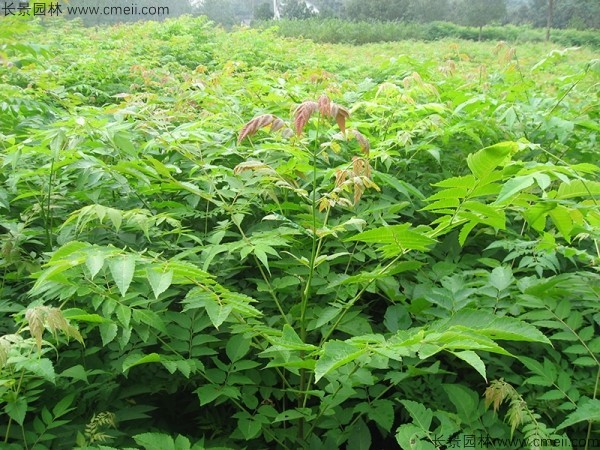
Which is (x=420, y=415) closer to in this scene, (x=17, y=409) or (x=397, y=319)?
(x=397, y=319)

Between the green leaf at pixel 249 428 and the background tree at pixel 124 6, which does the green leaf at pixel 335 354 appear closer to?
the green leaf at pixel 249 428

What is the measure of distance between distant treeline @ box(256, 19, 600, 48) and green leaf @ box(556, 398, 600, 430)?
2227 centimetres

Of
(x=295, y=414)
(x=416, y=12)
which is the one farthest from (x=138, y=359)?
(x=416, y=12)

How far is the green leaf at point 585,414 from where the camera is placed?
1.25m

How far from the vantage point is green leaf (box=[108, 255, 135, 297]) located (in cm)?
122

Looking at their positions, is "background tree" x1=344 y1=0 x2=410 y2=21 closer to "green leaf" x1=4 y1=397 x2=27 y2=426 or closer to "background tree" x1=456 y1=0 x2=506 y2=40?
"background tree" x1=456 y1=0 x2=506 y2=40

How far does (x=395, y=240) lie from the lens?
1.35 meters

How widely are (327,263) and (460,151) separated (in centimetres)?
116

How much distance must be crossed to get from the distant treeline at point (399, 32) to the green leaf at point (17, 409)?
22.1 meters

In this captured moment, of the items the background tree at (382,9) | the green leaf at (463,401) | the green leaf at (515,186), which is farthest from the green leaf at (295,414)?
the background tree at (382,9)

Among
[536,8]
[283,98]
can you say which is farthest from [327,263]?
[536,8]

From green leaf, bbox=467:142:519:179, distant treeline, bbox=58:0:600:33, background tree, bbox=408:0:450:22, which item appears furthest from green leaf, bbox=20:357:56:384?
background tree, bbox=408:0:450:22

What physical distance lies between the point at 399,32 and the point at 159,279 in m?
26.5

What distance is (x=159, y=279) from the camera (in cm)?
123
